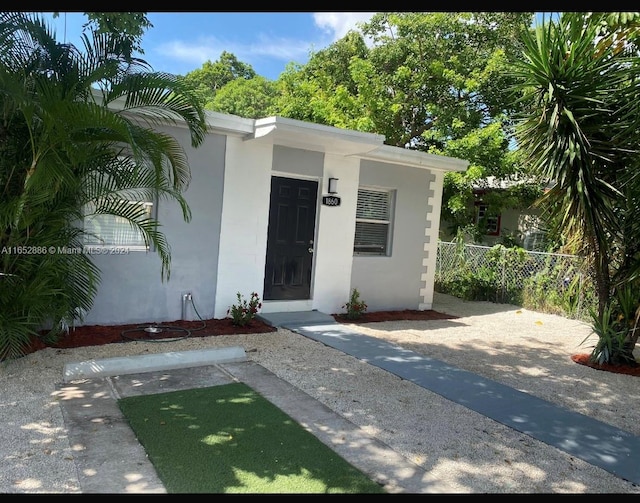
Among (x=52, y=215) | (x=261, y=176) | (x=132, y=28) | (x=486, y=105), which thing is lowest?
(x=52, y=215)

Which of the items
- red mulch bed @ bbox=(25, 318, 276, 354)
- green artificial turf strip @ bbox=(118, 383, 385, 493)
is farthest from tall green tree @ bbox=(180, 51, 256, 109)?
green artificial turf strip @ bbox=(118, 383, 385, 493)

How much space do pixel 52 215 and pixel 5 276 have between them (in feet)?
2.46

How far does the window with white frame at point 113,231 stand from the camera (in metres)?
6.68

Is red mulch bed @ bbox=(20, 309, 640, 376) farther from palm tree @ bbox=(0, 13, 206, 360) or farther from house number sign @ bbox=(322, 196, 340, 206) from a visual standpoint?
house number sign @ bbox=(322, 196, 340, 206)

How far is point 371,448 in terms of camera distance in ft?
11.9

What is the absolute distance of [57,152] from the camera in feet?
15.5

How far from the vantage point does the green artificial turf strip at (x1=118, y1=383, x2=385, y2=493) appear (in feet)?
9.97

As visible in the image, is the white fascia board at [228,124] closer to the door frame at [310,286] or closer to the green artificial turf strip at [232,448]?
the door frame at [310,286]

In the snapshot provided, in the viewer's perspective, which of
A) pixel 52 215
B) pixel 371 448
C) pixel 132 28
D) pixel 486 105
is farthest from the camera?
pixel 486 105

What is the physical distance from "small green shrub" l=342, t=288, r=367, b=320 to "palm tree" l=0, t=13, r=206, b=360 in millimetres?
3908

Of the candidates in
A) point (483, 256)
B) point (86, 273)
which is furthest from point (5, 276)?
point (483, 256)

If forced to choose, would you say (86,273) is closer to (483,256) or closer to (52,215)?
(52,215)

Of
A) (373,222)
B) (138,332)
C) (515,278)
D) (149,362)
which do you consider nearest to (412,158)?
(373,222)

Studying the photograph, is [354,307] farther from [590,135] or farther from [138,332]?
[590,135]
